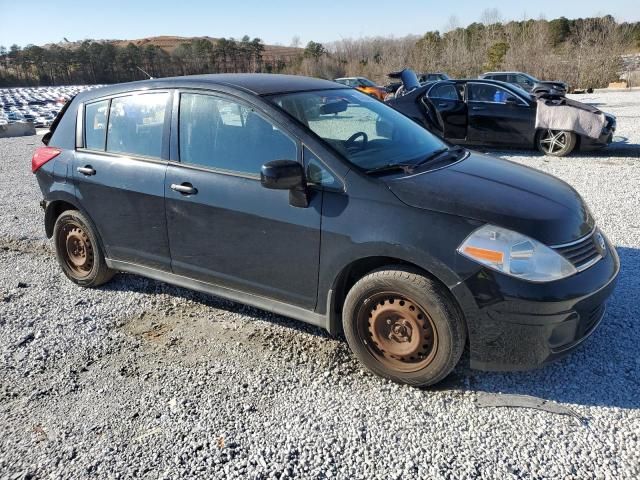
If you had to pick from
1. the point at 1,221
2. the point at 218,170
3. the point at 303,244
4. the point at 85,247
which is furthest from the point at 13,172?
the point at 303,244

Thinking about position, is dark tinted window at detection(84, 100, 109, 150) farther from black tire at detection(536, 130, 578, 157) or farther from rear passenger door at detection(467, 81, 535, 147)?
black tire at detection(536, 130, 578, 157)

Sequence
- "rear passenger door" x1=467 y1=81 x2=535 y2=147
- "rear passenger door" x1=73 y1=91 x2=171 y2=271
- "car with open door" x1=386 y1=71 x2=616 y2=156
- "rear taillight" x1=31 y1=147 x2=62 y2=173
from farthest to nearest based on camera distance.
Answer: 1. "rear passenger door" x1=467 y1=81 x2=535 y2=147
2. "car with open door" x1=386 y1=71 x2=616 y2=156
3. "rear taillight" x1=31 y1=147 x2=62 y2=173
4. "rear passenger door" x1=73 y1=91 x2=171 y2=271

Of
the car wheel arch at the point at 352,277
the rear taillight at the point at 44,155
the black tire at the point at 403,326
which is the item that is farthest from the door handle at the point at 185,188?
the rear taillight at the point at 44,155

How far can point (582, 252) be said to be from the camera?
2754 millimetres

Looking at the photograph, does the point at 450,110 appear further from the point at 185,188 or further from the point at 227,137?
the point at 185,188

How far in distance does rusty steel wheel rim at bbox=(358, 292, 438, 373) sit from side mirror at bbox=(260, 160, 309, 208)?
750 mm

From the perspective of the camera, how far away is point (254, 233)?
317cm

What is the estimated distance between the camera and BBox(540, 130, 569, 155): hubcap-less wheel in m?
9.65

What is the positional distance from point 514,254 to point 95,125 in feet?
11.2

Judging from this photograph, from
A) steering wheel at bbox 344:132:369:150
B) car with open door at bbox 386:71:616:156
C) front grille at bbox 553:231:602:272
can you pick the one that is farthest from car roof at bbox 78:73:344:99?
car with open door at bbox 386:71:616:156

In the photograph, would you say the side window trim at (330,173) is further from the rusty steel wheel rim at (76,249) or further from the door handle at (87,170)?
the rusty steel wheel rim at (76,249)

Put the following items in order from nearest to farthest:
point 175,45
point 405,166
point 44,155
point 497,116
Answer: point 405,166 < point 44,155 < point 497,116 < point 175,45

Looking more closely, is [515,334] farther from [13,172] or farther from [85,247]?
[13,172]

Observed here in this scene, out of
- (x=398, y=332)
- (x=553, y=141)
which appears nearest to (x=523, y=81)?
(x=553, y=141)
